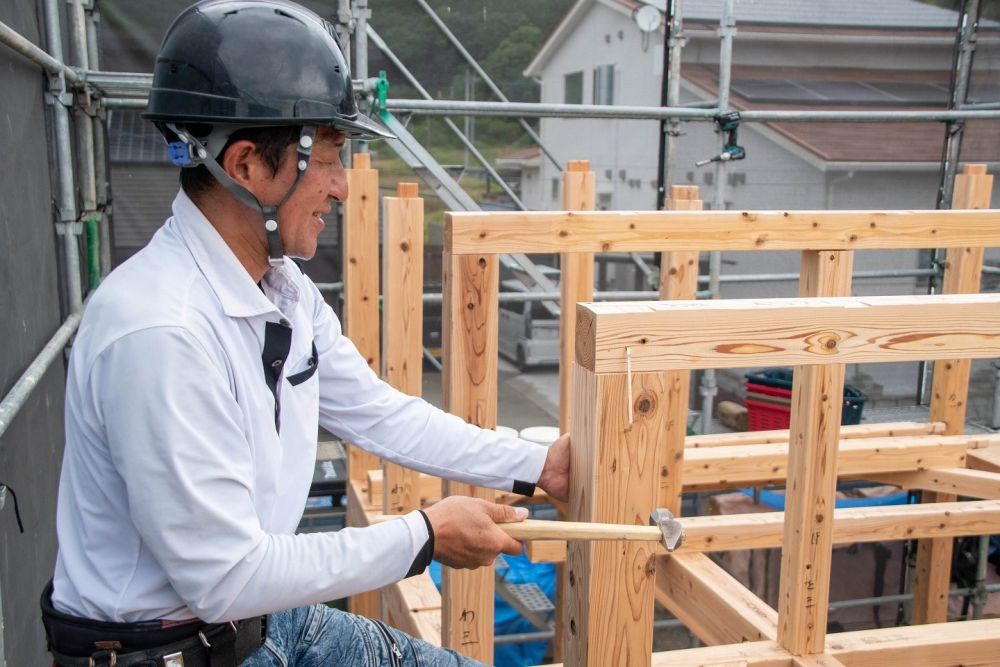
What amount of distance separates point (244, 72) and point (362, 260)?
260cm

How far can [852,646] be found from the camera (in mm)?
2500

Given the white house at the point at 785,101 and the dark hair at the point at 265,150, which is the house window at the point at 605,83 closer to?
the white house at the point at 785,101

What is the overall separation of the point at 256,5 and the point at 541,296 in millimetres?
4372

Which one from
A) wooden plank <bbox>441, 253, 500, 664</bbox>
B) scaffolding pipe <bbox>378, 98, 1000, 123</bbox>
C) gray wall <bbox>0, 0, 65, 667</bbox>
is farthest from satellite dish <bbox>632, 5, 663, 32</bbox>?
wooden plank <bbox>441, 253, 500, 664</bbox>

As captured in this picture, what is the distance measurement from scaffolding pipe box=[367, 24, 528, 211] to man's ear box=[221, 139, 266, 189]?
4335 millimetres

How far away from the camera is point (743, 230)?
301 centimetres

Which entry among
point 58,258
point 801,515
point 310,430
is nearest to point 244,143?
point 310,430

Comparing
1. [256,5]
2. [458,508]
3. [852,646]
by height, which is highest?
[256,5]

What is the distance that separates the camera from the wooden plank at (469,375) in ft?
8.20

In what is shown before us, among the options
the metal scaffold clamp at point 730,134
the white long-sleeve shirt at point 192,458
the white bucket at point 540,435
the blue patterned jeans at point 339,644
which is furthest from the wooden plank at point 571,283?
the metal scaffold clamp at point 730,134

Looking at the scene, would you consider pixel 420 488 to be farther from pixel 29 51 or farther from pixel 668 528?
pixel 668 528

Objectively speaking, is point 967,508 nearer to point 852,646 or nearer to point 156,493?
point 852,646

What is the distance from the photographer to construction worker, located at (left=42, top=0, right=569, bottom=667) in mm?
1460

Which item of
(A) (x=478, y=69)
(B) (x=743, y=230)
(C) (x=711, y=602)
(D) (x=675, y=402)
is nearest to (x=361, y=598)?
(D) (x=675, y=402)
